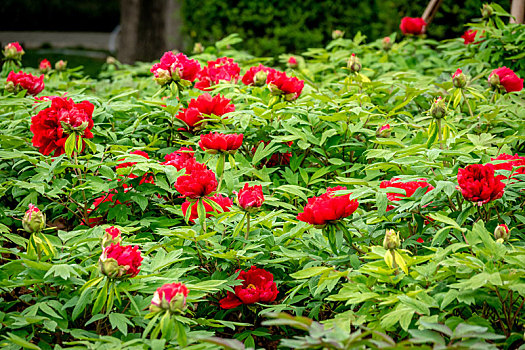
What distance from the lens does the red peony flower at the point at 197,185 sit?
1.60m

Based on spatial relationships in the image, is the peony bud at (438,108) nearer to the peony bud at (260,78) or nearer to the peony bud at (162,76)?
the peony bud at (260,78)

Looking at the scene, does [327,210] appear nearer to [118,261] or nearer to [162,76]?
[118,261]

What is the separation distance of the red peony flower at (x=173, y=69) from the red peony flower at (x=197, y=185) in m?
0.77

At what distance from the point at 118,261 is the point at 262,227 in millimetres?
640

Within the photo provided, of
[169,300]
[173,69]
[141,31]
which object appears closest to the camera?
[169,300]

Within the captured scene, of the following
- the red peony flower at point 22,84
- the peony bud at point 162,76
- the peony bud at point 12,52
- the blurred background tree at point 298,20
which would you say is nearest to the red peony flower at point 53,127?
the peony bud at point 162,76

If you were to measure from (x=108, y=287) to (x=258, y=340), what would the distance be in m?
0.66

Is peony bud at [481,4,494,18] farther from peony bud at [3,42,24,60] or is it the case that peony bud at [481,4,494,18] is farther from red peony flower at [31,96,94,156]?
peony bud at [3,42,24,60]

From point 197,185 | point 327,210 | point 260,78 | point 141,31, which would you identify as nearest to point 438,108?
point 327,210

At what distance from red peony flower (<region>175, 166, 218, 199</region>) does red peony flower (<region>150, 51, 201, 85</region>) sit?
2.51 feet

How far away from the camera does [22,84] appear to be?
9.21 ft

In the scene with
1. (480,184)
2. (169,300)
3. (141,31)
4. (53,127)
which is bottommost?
(141,31)

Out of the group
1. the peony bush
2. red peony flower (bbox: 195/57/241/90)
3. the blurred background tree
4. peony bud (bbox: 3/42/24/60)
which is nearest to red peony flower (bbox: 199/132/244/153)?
the peony bush

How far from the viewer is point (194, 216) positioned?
185 cm
